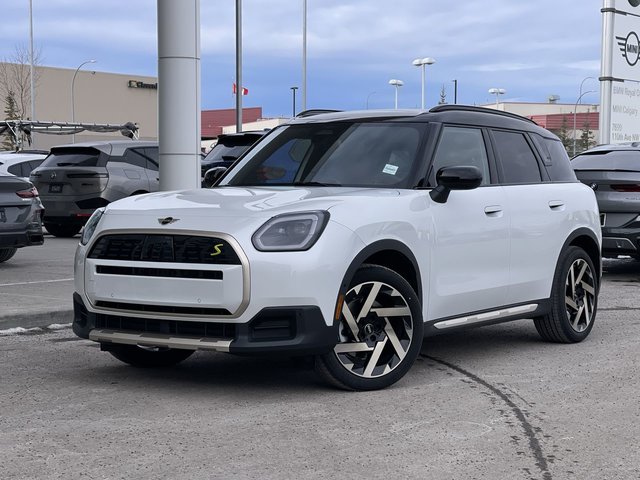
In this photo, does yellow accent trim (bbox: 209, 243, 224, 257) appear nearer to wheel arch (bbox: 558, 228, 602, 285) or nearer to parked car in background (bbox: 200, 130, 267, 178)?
wheel arch (bbox: 558, 228, 602, 285)

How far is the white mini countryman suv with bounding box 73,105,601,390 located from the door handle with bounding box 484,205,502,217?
0.6 inches

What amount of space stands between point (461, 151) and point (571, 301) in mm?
1741

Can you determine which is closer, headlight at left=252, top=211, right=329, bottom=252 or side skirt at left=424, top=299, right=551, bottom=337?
headlight at left=252, top=211, right=329, bottom=252

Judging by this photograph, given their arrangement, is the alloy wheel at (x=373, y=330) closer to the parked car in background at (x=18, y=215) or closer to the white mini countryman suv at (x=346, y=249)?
the white mini countryman suv at (x=346, y=249)

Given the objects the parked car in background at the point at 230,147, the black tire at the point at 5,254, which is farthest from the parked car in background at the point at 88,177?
the black tire at the point at 5,254

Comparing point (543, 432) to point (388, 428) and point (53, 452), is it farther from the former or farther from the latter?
point (53, 452)

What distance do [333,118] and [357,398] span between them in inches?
88.9

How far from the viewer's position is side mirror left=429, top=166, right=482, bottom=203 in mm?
6441

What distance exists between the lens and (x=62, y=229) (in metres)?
20.1

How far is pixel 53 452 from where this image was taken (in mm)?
4746

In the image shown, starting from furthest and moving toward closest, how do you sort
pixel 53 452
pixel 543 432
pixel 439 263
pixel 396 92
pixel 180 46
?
pixel 396 92, pixel 180 46, pixel 439 263, pixel 543 432, pixel 53 452

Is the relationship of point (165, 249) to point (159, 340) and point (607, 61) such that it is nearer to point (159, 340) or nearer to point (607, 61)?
point (159, 340)

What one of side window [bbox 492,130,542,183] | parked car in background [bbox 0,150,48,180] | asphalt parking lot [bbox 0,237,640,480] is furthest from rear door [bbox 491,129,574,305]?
parked car in background [bbox 0,150,48,180]

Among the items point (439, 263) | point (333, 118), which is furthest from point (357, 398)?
point (333, 118)
